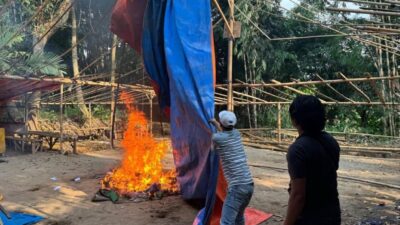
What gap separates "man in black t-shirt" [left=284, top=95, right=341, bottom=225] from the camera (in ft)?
7.33

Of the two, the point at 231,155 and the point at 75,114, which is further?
the point at 75,114

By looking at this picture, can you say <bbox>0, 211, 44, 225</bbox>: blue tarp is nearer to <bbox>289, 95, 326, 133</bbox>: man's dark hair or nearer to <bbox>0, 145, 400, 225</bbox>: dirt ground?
<bbox>0, 145, 400, 225</bbox>: dirt ground

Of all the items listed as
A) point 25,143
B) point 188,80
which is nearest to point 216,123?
point 188,80

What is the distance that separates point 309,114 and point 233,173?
203 centimetres

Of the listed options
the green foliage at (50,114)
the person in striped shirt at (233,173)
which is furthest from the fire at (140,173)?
the green foliage at (50,114)

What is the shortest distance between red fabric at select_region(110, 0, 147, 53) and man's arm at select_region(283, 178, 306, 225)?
467 cm

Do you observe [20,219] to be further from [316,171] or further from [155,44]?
[316,171]

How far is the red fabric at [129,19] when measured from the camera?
20.2ft

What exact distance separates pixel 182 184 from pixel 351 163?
7.45 metres

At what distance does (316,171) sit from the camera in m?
2.25

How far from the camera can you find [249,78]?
20203mm

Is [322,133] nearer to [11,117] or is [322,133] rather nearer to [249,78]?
[11,117]

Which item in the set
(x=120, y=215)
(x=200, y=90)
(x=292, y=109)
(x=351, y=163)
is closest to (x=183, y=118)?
(x=200, y=90)

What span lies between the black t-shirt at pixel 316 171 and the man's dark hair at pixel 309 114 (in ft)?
0.17
